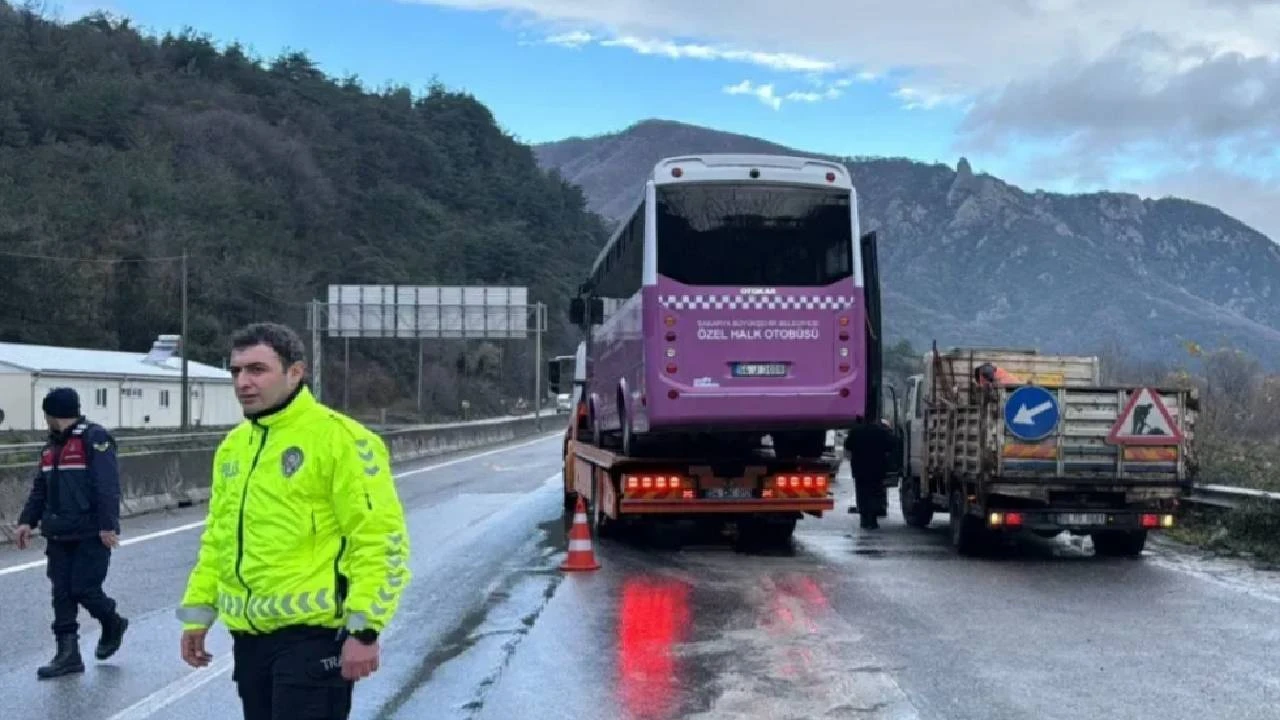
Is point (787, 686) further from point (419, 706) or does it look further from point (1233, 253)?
point (1233, 253)

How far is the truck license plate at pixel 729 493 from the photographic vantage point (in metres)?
14.7

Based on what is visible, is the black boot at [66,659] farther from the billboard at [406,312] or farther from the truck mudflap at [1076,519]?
the billboard at [406,312]

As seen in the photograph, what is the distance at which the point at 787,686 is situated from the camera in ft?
25.1

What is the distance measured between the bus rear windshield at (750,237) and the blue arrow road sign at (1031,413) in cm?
216

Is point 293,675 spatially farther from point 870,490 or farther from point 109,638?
point 870,490

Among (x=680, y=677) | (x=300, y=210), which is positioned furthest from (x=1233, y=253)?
(x=680, y=677)

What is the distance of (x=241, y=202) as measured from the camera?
8944 cm

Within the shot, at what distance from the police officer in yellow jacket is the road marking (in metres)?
3.13

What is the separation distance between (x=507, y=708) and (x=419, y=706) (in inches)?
18.6

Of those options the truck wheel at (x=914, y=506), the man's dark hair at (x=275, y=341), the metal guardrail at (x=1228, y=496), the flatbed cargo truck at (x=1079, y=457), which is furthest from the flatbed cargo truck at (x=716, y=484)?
the man's dark hair at (x=275, y=341)

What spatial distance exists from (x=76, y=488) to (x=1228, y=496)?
43.5 ft

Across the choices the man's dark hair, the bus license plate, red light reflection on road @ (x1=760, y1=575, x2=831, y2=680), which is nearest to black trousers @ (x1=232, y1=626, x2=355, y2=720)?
the man's dark hair

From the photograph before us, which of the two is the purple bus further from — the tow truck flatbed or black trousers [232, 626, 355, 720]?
black trousers [232, 626, 355, 720]

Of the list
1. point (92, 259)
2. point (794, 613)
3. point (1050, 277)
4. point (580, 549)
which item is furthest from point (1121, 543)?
point (1050, 277)
